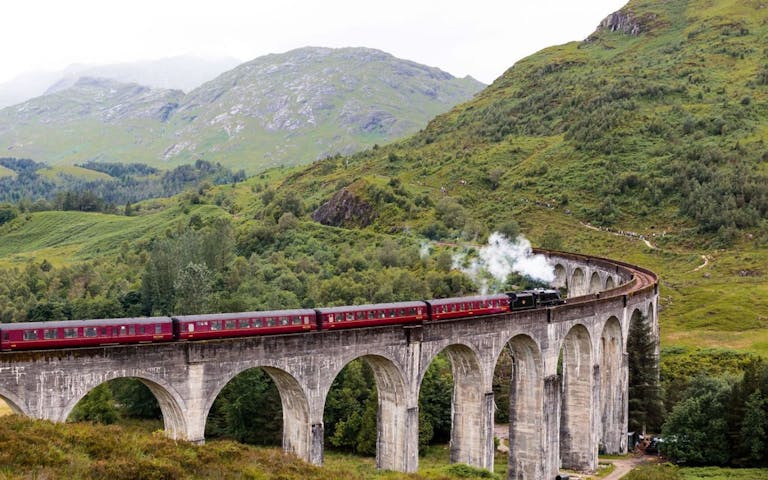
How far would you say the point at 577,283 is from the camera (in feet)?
315

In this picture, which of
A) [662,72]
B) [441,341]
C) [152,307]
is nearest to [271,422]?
[441,341]

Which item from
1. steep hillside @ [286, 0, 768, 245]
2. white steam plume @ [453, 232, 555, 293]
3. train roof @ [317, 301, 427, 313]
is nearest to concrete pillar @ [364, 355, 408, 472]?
train roof @ [317, 301, 427, 313]

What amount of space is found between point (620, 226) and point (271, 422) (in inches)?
3245

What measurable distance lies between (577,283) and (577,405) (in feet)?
139

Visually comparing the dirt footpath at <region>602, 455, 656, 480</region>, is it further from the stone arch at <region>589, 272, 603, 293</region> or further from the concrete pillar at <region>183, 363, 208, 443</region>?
the stone arch at <region>589, 272, 603, 293</region>

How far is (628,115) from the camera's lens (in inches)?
6147

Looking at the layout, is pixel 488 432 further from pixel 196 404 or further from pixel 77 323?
pixel 77 323

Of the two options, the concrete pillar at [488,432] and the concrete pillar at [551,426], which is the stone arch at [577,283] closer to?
the concrete pillar at [551,426]

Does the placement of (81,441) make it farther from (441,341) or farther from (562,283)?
(562,283)

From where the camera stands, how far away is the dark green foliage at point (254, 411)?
65.2 meters

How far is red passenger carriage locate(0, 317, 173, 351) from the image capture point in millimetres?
30109

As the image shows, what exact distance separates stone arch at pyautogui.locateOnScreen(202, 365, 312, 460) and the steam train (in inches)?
97.7

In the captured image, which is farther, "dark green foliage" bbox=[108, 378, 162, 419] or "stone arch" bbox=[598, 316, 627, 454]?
"dark green foliage" bbox=[108, 378, 162, 419]

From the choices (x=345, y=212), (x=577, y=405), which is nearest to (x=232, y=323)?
(x=577, y=405)
